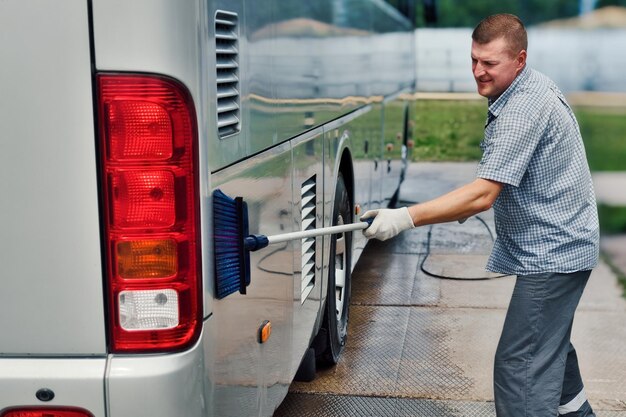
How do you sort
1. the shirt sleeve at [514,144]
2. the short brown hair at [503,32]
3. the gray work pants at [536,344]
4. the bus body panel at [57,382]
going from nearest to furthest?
1. the bus body panel at [57,382]
2. the shirt sleeve at [514,144]
3. the short brown hair at [503,32]
4. the gray work pants at [536,344]

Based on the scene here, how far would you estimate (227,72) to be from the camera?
2748 mm

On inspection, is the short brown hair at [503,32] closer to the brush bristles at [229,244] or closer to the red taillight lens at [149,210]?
the brush bristles at [229,244]

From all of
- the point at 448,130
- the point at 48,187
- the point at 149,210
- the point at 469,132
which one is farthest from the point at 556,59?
the point at 48,187

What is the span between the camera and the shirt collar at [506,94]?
3459 millimetres

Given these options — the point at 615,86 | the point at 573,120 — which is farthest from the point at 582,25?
the point at 573,120

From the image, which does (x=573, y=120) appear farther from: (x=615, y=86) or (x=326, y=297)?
(x=615, y=86)

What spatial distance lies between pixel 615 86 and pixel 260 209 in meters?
19.1

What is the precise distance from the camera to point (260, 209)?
10.1 feet

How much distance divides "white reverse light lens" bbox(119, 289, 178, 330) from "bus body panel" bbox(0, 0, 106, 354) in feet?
0.21

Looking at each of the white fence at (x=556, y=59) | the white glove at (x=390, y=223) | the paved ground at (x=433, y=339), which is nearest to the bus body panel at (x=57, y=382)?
the white glove at (x=390, y=223)

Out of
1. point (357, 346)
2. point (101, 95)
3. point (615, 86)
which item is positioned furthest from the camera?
point (615, 86)

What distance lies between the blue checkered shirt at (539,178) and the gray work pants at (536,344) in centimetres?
7

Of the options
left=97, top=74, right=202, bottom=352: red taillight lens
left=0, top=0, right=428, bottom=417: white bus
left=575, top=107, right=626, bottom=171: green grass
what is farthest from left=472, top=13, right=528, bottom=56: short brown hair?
left=575, top=107, right=626, bottom=171: green grass

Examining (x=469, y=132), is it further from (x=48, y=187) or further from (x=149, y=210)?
(x=48, y=187)
